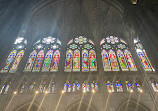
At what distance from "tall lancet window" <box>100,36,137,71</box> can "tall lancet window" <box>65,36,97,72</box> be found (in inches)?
45.7

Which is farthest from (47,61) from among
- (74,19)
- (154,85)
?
(154,85)

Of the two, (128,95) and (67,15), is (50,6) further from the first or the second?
(128,95)

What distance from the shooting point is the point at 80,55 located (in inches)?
494

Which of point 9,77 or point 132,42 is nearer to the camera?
point 9,77

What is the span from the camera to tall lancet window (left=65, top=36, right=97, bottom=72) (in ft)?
37.4

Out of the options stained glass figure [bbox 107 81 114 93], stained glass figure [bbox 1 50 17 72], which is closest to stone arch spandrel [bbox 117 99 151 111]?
stained glass figure [bbox 107 81 114 93]

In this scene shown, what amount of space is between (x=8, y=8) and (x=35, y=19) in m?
8.29

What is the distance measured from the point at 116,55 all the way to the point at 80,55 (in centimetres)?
357

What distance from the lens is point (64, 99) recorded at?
29.5 feet

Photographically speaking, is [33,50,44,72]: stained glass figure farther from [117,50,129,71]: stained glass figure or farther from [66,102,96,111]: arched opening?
[117,50,129,71]: stained glass figure

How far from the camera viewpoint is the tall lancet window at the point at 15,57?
37.2 feet

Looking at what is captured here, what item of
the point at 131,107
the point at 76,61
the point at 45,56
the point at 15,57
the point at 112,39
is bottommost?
the point at 131,107

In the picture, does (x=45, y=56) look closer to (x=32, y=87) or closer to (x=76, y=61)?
(x=76, y=61)

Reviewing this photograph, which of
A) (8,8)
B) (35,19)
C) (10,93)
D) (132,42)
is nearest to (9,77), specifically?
(10,93)
